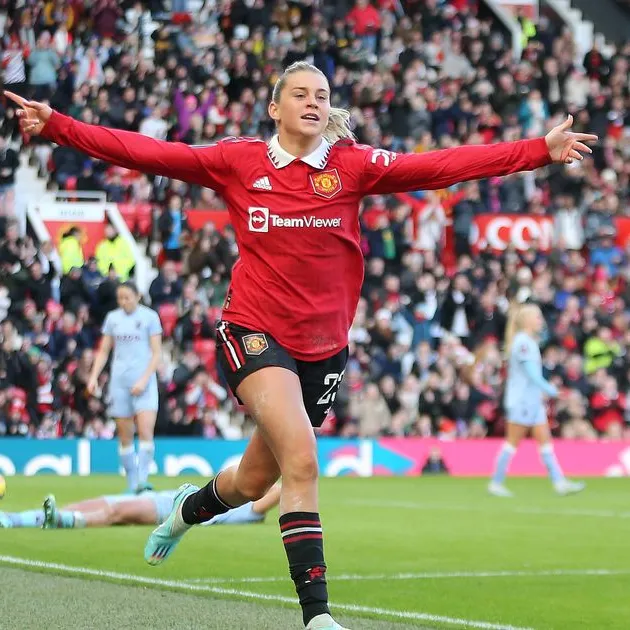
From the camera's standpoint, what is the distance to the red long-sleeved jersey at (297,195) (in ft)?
22.2

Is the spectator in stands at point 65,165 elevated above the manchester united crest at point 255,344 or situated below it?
above

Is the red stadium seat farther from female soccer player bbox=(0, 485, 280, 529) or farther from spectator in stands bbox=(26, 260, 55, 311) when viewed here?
female soccer player bbox=(0, 485, 280, 529)

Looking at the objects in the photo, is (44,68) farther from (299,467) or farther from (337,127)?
(299,467)

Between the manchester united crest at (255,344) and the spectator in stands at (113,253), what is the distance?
15990 mm

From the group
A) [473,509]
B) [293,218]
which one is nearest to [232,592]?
[293,218]

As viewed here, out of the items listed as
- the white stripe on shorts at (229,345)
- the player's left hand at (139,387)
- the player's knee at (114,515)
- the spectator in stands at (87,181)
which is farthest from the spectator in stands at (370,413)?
the white stripe on shorts at (229,345)

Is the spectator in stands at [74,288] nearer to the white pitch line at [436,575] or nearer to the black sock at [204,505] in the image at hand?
the white pitch line at [436,575]

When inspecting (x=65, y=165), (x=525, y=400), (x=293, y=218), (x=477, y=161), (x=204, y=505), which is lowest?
(x=204, y=505)

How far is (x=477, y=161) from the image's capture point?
6758 millimetres

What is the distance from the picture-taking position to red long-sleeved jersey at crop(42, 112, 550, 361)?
22.2ft

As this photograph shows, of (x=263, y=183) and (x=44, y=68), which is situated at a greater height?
(x=44, y=68)

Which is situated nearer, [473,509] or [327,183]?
[327,183]

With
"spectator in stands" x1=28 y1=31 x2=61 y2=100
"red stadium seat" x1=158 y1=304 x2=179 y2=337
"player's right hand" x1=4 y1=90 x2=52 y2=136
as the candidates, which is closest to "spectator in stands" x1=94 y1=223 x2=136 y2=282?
"red stadium seat" x1=158 y1=304 x2=179 y2=337

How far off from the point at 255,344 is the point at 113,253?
16.2 m
